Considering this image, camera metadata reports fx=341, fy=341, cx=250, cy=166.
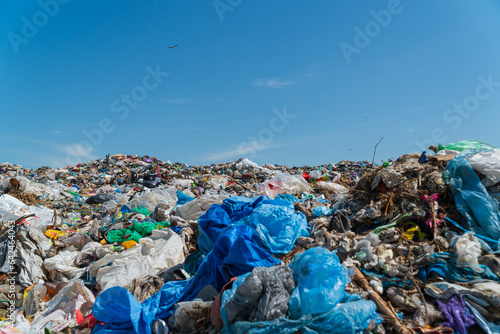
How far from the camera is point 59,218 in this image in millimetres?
6762

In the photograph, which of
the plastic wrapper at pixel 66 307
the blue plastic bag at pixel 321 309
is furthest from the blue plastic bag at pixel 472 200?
the plastic wrapper at pixel 66 307

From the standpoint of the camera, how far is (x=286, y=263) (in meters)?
3.89

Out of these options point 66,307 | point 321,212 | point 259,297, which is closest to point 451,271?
point 259,297

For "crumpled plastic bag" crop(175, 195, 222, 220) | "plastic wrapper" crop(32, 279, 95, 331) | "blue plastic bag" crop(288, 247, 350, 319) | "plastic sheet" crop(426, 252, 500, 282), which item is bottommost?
"plastic sheet" crop(426, 252, 500, 282)

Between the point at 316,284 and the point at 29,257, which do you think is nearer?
the point at 316,284

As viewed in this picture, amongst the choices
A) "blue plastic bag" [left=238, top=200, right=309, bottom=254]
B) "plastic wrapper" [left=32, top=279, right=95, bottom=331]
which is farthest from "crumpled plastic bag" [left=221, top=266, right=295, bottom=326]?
"plastic wrapper" [left=32, top=279, right=95, bottom=331]

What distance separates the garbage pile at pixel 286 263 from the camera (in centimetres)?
270

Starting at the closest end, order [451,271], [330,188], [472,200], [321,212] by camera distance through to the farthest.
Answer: [451,271], [472,200], [321,212], [330,188]

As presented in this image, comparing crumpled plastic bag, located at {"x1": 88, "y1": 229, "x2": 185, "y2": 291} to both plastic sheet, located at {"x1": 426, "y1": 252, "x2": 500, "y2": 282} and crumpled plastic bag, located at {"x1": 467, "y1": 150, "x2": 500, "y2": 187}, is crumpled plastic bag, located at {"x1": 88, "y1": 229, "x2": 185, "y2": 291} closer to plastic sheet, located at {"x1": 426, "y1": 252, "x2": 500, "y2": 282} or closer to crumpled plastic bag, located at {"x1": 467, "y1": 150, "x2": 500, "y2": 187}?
plastic sheet, located at {"x1": 426, "y1": 252, "x2": 500, "y2": 282}

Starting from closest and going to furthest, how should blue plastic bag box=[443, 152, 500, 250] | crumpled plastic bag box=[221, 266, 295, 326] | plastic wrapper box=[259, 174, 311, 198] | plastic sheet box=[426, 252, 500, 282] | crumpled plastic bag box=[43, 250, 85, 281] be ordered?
1. crumpled plastic bag box=[221, 266, 295, 326]
2. plastic sheet box=[426, 252, 500, 282]
3. blue plastic bag box=[443, 152, 500, 250]
4. crumpled plastic bag box=[43, 250, 85, 281]
5. plastic wrapper box=[259, 174, 311, 198]

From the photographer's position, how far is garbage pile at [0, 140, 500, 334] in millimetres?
2703

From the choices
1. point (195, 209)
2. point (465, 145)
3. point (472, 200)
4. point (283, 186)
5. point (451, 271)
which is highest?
point (283, 186)

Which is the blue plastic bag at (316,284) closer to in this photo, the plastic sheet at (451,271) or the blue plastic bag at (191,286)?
the blue plastic bag at (191,286)

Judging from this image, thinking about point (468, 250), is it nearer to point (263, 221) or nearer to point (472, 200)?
point (472, 200)
